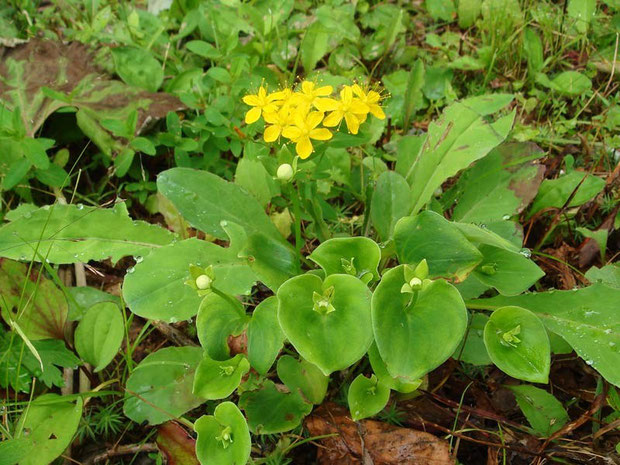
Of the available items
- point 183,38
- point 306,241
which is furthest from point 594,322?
point 183,38

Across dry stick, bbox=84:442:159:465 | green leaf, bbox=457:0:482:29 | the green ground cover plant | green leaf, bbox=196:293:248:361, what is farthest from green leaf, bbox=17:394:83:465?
green leaf, bbox=457:0:482:29

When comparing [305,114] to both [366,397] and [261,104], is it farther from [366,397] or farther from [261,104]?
[366,397]

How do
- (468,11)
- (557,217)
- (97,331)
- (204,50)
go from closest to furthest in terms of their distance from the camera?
1. (97,331)
2. (557,217)
3. (204,50)
4. (468,11)

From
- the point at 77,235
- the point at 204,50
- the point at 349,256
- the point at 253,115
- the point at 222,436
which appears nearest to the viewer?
the point at 222,436

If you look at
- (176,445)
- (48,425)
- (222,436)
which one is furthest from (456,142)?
(48,425)

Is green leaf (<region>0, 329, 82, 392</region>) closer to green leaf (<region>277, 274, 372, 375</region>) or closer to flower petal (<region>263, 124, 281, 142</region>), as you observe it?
green leaf (<region>277, 274, 372, 375</region>)
